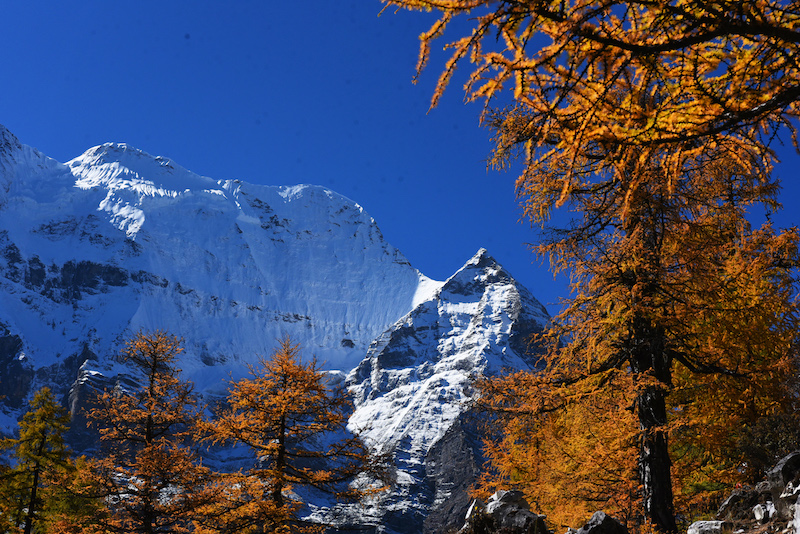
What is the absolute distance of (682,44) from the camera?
289cm

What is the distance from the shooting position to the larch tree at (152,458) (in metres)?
14.7

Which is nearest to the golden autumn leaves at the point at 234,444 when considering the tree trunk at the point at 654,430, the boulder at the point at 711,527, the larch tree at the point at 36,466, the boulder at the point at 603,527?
the larch tree at the point at 36,466

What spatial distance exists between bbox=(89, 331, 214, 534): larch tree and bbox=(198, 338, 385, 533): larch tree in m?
1.10

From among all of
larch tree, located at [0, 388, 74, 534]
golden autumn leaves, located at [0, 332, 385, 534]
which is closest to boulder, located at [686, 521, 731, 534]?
golden autumn leaves, located at [0, 332, 385, 534]

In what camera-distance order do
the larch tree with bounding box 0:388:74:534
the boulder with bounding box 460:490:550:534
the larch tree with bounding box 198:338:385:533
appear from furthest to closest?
the larch tree with bounding box 0:388:74:534 < the larch tree with bounding box 198:338:385:533 < the boulder with bounding box 460:490:550:534

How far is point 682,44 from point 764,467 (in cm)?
908

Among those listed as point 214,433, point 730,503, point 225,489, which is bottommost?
point 730,503

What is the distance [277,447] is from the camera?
13.8 m

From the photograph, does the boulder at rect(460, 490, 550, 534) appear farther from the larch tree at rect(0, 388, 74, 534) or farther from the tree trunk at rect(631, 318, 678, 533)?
the larch tree at rect(0, 388, 74, 534)

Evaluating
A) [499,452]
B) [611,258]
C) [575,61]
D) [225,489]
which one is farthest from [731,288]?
[225,489]

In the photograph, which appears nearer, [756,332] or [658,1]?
[658,1]

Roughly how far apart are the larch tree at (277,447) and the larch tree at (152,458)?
3.62ft

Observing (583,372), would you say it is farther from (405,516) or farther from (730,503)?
(405,516)

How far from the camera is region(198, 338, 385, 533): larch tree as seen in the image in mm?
13125
